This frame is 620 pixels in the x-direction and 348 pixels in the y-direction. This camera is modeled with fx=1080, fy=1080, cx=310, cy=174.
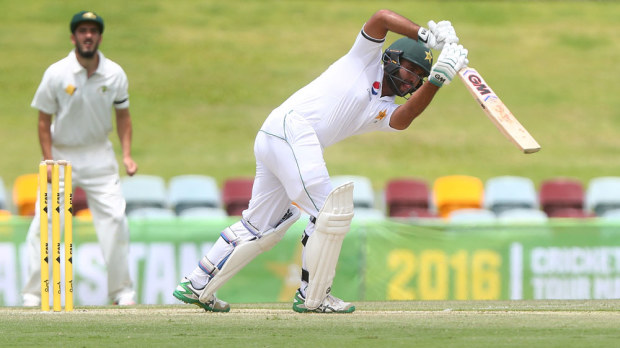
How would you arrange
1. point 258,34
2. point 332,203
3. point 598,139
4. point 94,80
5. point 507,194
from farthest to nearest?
Result: point 258,34 → point 598,139 → point 507,194 → point 94,80 → point 332,203

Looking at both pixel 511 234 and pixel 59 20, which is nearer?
pixel 511 234

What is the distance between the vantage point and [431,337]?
419cm

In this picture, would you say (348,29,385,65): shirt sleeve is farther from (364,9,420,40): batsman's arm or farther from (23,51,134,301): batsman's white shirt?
(23,51,134,301): batsman's white shirt

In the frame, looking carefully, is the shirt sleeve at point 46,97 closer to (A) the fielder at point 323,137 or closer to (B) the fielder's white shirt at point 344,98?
(A) the fielder at point 323,137

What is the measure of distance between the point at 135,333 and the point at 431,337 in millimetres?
1197

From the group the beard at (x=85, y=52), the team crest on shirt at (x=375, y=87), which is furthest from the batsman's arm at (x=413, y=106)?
the beard at (x=85, y=52)

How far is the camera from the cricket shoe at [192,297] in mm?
5438

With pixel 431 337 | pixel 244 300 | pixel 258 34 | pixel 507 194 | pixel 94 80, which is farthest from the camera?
pixel 258 34

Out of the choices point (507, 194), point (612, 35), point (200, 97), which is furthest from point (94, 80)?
point (612, 35)

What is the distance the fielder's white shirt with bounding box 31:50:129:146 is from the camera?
6.73 meters

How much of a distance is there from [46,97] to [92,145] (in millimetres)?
438

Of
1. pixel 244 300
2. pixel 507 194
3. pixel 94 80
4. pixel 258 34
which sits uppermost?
pixel 258 34

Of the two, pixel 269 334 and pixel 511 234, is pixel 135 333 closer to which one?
pixel 269 334

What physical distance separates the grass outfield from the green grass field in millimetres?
9689
